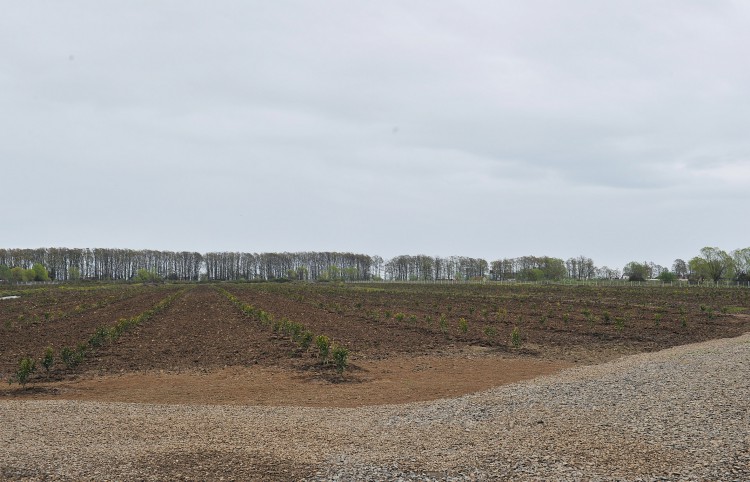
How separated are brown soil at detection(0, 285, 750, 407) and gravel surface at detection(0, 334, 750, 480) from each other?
8.05 feet

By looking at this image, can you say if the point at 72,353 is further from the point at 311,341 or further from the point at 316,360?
the point at 311,341

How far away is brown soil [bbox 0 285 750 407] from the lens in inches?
596

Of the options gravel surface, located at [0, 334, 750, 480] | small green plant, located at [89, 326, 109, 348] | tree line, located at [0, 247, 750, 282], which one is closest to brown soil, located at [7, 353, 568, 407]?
gravel surface, located at [0, 334, 750, 480]

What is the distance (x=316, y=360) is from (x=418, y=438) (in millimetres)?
11456

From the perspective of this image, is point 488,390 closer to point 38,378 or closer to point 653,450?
point 653,450

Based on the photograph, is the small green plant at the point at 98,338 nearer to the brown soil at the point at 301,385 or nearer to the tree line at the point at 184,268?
the brown soil at the point at 301,385

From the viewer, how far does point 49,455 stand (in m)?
8.45

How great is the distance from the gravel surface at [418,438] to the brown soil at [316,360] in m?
2.45

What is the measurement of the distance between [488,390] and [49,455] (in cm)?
1027

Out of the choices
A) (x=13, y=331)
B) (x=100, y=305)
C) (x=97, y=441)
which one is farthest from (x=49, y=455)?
(x=100, y=305)

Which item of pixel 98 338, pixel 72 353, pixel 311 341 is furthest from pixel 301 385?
pixel 98 338

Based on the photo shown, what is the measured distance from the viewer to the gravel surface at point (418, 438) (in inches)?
306

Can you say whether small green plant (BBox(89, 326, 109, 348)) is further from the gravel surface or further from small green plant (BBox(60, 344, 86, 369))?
the gravel surface

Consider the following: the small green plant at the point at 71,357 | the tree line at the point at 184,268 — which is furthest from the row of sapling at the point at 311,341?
the tree line at the point at 184,268
